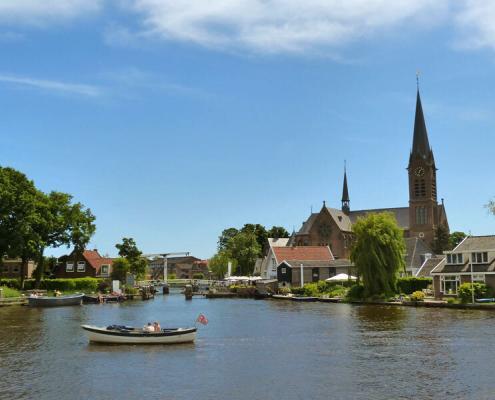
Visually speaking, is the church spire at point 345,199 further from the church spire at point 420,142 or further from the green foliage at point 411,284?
the green foliage at point 411,284

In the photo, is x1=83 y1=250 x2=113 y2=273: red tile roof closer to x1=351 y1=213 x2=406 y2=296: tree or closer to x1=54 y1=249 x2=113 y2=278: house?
x1=54 y1=249 x2=113 y2=278: house

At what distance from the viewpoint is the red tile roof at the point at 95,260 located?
106375mm

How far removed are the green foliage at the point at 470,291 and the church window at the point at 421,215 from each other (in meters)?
81.8

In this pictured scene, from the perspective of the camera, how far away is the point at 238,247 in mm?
150500

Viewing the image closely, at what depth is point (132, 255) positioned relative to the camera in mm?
110438

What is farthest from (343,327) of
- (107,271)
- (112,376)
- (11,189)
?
(107,271)

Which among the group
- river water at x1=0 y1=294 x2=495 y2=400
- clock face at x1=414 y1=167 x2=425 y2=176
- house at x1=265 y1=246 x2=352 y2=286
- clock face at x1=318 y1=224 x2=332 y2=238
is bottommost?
river water at x1=0 y1=294 x2=495 y2=400

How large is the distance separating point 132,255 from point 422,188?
74.2 metres

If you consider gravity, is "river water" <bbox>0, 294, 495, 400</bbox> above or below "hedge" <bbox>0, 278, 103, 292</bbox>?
below

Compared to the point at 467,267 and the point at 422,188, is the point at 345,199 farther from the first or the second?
the point at 467,267

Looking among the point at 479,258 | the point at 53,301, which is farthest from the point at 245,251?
the point at 479,258

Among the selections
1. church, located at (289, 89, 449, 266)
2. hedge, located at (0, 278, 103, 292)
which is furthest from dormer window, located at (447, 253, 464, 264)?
church, located at (289, 89, 449, 266)

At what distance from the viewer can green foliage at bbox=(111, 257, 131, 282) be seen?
104 metres

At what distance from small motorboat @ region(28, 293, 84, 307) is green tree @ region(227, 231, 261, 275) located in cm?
6863
